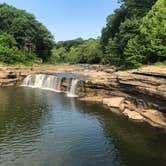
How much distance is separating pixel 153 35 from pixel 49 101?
18.7 metres

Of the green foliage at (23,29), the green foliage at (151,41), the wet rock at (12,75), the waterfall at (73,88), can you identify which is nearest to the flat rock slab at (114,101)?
the green foliage at (151,41)

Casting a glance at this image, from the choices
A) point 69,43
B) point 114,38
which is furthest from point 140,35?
point 69,43

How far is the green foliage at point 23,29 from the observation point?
95.5 m

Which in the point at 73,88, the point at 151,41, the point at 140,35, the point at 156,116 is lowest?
the point at 156,116

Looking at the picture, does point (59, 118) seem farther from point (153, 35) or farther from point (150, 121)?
point (153, 35)

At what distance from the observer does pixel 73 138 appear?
1153 inches

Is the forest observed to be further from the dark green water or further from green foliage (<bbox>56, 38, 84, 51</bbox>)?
green foliage (<bbox>56, 38, 84, 51</bbox>)

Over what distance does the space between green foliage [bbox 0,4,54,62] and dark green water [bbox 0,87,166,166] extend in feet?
182

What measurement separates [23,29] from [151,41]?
197 feet

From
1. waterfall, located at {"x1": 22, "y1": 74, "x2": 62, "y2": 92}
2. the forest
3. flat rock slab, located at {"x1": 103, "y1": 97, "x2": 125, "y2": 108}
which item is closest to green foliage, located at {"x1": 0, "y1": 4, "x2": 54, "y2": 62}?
the forest

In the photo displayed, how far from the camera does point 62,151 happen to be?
85.6 ft

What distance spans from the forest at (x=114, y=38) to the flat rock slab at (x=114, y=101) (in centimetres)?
785

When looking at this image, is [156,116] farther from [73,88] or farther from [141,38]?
[73,88]

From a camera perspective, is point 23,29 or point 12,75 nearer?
point 12,75
